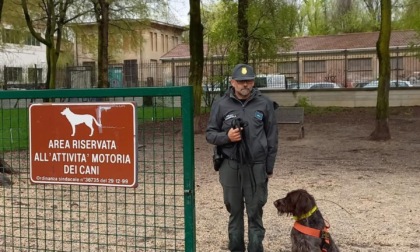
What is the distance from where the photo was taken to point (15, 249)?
5918 mm

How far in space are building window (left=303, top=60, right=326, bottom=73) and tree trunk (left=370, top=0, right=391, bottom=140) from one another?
48.4 ft

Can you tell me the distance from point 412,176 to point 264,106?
20.6ft

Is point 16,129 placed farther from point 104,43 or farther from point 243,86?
point 104,43

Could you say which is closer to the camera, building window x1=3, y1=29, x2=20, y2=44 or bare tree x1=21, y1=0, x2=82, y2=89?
bare tree x1=21, y1=0, x2=82, y2=89

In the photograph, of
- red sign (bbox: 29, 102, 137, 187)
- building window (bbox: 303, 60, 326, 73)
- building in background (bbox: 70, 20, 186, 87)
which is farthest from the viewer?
building window (bbox: 303, 60, 326, 73)

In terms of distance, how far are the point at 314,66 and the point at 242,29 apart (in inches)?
367

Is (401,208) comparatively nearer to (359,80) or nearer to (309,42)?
(359,80)

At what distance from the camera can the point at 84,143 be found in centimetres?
442

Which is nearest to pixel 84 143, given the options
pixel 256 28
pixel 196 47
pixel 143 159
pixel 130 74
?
pixel 143 159

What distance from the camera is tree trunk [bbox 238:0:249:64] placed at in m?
22.5

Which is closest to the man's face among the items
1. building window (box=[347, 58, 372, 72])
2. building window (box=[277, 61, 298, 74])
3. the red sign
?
the red sign

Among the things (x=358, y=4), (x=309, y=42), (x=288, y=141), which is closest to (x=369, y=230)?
(x=288, y=141)

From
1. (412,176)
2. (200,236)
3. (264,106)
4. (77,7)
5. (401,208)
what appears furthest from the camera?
(77,7)

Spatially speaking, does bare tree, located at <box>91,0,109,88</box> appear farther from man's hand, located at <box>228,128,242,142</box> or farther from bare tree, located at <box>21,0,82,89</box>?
man's hand, located at <box>228,128,242,142</box>
